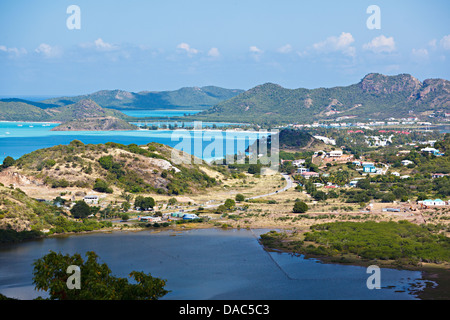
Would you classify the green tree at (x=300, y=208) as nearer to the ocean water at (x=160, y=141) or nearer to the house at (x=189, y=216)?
the house at (x=189, y=216)

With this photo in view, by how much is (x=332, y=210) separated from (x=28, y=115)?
562ft

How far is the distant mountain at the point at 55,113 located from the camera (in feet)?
602

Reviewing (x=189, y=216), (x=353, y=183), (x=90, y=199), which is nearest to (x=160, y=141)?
→ (x=353, y=183)

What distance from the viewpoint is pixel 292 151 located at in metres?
91.5

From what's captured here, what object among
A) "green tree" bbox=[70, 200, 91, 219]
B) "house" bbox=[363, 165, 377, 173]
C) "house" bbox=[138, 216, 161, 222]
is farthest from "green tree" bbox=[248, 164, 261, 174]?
"green tree" bbox=[70, 200, 91, 219]

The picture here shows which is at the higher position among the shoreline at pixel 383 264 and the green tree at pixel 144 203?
the green tree at pixel 144 203

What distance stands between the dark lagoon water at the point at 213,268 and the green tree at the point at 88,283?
2705 millimetres

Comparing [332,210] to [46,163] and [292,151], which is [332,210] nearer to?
[46,163]

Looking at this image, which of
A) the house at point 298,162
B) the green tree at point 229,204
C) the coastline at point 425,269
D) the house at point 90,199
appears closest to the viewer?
the coastline at point 425,269

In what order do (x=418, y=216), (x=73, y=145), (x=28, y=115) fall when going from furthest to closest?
(x=28, y=115), (x=73, y=145), (x=418, y=216)

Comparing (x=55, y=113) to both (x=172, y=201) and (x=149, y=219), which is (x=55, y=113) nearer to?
(x=172, y=201)

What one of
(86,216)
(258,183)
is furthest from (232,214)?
(258,183)

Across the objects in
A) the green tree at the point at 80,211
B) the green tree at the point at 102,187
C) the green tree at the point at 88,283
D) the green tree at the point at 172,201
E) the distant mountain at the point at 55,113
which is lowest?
the green tree at the point at 172,201

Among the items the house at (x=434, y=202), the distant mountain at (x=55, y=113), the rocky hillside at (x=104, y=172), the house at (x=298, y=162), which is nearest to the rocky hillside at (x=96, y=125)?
the distant mountain at (x=55, y=113)
